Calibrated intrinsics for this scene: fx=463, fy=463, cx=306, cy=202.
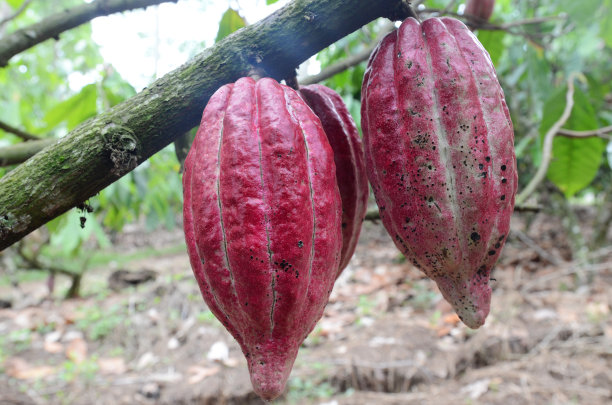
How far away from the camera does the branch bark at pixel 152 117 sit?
603 mm

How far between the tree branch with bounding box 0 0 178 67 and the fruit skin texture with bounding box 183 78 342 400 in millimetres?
845

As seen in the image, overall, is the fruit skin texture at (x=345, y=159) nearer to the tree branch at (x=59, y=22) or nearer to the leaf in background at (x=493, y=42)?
the tree branch at (x=59, y=22)

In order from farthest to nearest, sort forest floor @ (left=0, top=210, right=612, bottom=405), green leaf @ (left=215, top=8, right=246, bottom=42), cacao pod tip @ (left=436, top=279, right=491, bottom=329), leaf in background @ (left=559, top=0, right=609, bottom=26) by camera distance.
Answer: forest floor @ (left=0, top=210, right=612, bottom=405), leaf in background @ (left=559, top=0, right=609, bottom=26), green leaf @ (left=215, top=8, right=246, bottom=42), cacao pod tip @ (left=436, top=279, right=491, bottom=329)

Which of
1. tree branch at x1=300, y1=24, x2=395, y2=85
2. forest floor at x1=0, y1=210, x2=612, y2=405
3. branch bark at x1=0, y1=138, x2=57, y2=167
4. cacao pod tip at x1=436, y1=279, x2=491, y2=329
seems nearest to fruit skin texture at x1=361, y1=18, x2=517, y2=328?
cacao pod tip at x1=436, y1=279, x2=491, y2=329

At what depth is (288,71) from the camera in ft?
2.26

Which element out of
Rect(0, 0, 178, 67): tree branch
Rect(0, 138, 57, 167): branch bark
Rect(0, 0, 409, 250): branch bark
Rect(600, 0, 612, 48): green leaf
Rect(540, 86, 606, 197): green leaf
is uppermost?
Rect(0, 0, 178, 67): tree branch

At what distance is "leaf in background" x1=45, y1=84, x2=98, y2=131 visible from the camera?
5.85 feet

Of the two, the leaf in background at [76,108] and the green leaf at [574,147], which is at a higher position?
the leaf in background at [76,108]

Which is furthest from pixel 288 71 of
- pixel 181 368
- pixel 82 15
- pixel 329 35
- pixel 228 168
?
pixel 181 368

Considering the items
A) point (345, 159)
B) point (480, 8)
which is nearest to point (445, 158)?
point (345, 159)

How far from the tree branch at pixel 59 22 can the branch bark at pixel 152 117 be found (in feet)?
2.48

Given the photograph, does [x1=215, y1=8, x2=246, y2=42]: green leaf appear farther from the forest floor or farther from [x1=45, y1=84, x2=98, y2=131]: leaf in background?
the forest floor

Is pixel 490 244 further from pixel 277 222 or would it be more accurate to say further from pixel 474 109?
pixel 277 222

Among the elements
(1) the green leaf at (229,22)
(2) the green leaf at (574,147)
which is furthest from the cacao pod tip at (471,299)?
(2) the green leaf at (574,147)
